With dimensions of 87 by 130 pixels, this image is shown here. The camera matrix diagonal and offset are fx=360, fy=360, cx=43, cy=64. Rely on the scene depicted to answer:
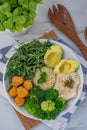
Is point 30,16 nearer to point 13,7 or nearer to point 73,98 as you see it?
point 13,7

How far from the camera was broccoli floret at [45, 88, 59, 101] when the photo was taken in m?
0.80

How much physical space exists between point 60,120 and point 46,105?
6cm

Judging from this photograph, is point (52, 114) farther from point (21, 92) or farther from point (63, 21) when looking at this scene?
point (63, 21)

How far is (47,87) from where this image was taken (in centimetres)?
82

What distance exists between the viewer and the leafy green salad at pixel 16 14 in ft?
2.53

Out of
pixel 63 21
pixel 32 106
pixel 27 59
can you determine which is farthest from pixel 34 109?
pixel 63 21

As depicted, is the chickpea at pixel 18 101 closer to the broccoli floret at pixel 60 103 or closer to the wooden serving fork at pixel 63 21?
the broccoli floret at pixel 60 103

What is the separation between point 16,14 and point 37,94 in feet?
0.60

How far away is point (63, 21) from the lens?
0.89m

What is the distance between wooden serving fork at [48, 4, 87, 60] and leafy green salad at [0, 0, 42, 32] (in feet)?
0.34

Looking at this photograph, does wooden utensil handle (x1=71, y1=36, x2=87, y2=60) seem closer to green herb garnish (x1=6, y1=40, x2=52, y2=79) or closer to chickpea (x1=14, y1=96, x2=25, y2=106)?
green herb garnish (x1=6, y1=40, x2=52, y2=79)

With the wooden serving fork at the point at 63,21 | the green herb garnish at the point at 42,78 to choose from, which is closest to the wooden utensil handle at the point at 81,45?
the wooden serving fork at the point at 63,21

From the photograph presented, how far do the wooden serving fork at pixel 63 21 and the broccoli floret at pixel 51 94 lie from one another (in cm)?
A: 14

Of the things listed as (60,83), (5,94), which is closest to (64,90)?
(60,83)
